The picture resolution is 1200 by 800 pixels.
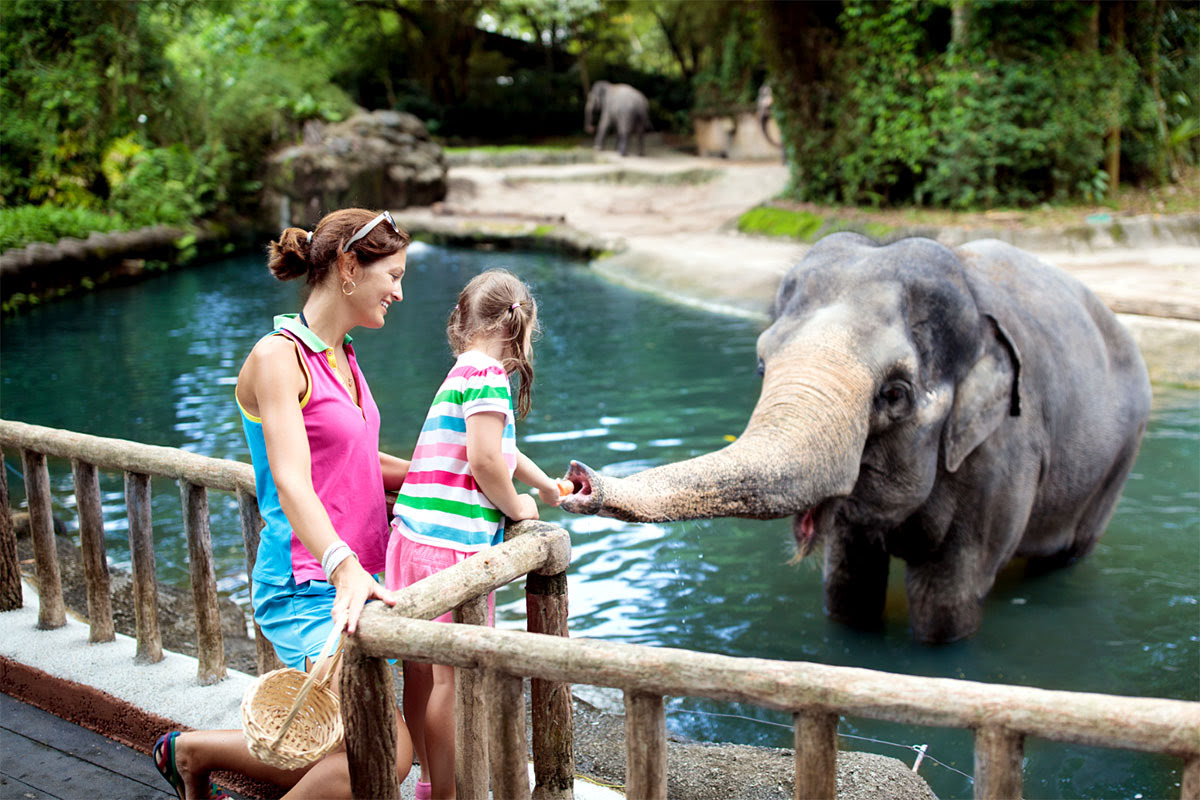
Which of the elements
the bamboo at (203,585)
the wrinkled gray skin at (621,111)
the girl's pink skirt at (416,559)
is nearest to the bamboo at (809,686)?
the girl's pink skirt at (416,559)

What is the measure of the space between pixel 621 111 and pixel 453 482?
2389 cm

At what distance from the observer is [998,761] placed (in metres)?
1.72

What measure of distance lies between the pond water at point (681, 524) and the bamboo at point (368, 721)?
89.7 inches

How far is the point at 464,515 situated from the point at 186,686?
4.34 ft

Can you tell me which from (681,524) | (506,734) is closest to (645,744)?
(506,734)

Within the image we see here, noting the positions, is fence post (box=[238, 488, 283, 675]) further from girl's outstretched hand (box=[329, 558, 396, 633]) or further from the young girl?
Answer: girl's outstretched hand (box=[329, 558, 396, 633])

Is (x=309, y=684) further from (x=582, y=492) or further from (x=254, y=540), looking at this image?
(x=254, y=540)

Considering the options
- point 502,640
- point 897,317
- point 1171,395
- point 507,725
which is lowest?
point 1171,395

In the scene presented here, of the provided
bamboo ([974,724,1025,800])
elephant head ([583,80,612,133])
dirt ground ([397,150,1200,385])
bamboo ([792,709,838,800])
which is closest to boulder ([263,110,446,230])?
dirt ground ([397,150,1200,385])

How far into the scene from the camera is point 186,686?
3219 millimetres

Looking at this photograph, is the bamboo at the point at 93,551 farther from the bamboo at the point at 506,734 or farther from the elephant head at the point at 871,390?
the elephant head at the point at 871,390

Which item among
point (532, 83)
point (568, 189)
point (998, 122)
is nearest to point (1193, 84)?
point (998, 122)

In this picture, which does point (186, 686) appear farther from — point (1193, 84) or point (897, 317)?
point (1193, 84)

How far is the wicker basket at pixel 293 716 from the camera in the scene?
2.00 meters
